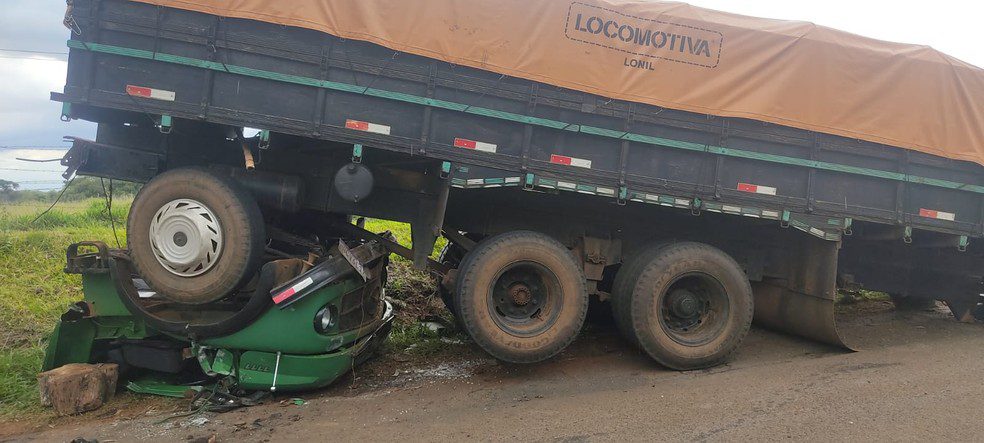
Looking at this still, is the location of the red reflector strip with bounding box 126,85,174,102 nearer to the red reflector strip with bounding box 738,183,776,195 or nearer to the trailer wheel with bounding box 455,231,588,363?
the trailer wheel with bounding box 455,231,588,363

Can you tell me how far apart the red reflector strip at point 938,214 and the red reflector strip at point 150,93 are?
6.85 metres

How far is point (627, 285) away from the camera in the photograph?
529 centimetres

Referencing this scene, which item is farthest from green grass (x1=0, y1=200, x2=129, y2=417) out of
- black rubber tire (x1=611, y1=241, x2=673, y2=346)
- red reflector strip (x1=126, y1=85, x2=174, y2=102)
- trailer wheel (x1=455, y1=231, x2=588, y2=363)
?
black rubber tire (x1=611, y1=241, x2=673, y2=346)

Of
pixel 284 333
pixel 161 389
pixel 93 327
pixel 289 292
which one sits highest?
→ pixel 289 292

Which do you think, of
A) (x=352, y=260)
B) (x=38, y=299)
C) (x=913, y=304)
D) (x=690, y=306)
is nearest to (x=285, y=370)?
(x=352, y=260)

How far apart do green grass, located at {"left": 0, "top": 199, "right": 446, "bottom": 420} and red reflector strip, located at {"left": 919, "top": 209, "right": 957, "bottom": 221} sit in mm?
4982

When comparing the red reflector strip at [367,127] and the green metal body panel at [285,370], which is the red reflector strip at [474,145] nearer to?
the red reflector strip at [367,127]

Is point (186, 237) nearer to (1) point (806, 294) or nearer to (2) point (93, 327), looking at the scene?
(2) point (93, 327)

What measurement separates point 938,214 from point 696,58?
118 inches

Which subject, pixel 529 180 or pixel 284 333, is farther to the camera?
pixel 529 180

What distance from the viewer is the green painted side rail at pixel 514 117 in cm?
432

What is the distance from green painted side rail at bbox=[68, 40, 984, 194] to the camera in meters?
4.32

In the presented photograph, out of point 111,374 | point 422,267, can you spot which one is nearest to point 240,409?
point 111,374

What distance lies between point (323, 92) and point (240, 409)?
2.52 metres
